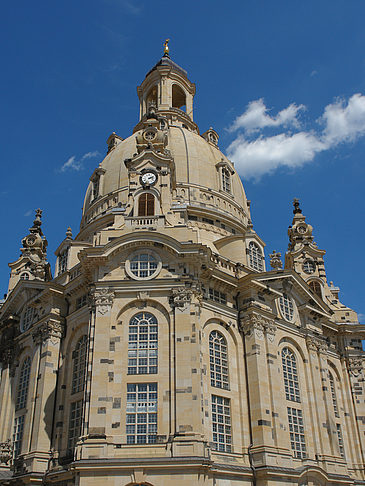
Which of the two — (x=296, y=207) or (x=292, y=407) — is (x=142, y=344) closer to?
(x=292, y=407)

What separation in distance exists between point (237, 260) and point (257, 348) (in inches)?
390

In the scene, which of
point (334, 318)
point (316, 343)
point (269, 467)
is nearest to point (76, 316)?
point (269, 467)

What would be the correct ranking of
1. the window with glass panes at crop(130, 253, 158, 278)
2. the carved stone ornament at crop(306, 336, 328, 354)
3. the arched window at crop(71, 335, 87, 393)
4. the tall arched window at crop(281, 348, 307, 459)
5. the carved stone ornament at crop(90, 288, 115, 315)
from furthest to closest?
the carved stone ornament at crop(306, 336, 328, 354) → the tall arched window at crop(281, 348, 307, 459) → the arched window at crop(71, 335, 87, 393) → the window with glass panes at crop(130, 253, 158, 278) → the carved stone ornament at crop(90, 288, 115, 315)

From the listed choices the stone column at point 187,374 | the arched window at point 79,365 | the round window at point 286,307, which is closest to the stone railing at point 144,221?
the stone column at point 187,374

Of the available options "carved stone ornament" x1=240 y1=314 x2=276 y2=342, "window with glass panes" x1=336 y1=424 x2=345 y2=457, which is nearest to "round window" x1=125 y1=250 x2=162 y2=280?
"carved stone ornament" x1=240 y1=314 x2=276 y2=342

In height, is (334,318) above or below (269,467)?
above

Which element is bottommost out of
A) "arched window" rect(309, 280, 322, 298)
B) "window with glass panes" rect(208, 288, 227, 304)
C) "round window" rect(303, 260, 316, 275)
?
"window with glass panes" rect(208, 288, 227, 304)

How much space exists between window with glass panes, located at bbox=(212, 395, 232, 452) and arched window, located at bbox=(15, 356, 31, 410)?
1540 cm

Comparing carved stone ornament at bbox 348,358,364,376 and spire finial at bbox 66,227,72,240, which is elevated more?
spire finial at bbox 66,227,72,240

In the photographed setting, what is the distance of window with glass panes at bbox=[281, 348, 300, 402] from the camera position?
39344 mm

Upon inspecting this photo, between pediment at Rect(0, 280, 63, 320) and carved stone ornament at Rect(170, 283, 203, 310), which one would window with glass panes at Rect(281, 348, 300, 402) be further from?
pediment at Rect(0, 280, 63, 320)

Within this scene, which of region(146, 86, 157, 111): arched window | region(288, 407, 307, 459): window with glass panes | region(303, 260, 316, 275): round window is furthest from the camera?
region(146, 86, 157, 111): arched window

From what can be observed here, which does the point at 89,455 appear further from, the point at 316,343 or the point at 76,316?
the point at 316,343

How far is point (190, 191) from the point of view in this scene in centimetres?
5119
